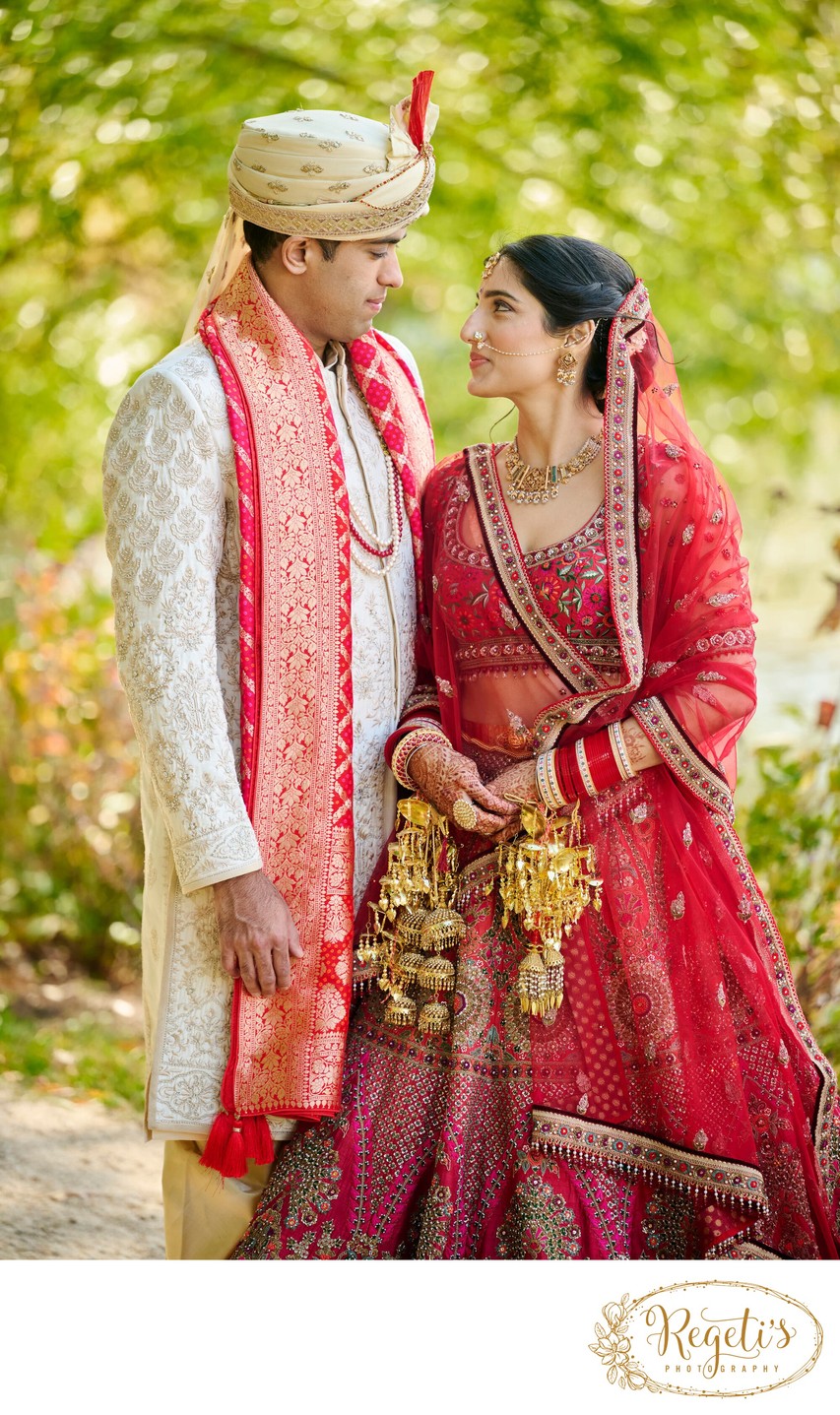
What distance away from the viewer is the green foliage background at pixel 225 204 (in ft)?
13.0

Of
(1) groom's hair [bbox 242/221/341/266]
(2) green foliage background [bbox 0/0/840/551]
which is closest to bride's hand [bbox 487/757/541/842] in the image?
(1) groom's hair [bbox 242/221/341/266]

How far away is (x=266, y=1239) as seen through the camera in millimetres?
2309

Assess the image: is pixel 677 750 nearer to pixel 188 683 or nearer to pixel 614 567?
pixel 614 567

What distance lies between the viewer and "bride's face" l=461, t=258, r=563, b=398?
234 cm

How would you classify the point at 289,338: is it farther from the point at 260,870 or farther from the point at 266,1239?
the point at 266,1239

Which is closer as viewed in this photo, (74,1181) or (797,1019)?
(797,1019)

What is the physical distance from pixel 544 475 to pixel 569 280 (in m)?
0.32

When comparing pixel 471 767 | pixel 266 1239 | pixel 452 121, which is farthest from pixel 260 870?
pixel 452 121

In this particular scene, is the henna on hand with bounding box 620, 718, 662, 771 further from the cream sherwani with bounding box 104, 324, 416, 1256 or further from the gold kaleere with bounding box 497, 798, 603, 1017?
the cream sherwani with bounding box 104, 324, 416, 1256

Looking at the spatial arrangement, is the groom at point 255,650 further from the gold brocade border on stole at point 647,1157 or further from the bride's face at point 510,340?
the gold brocade border on stole at point 647,1157

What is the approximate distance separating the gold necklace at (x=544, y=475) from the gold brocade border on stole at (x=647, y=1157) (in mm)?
1023

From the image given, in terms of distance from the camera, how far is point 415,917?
93.7 inches
